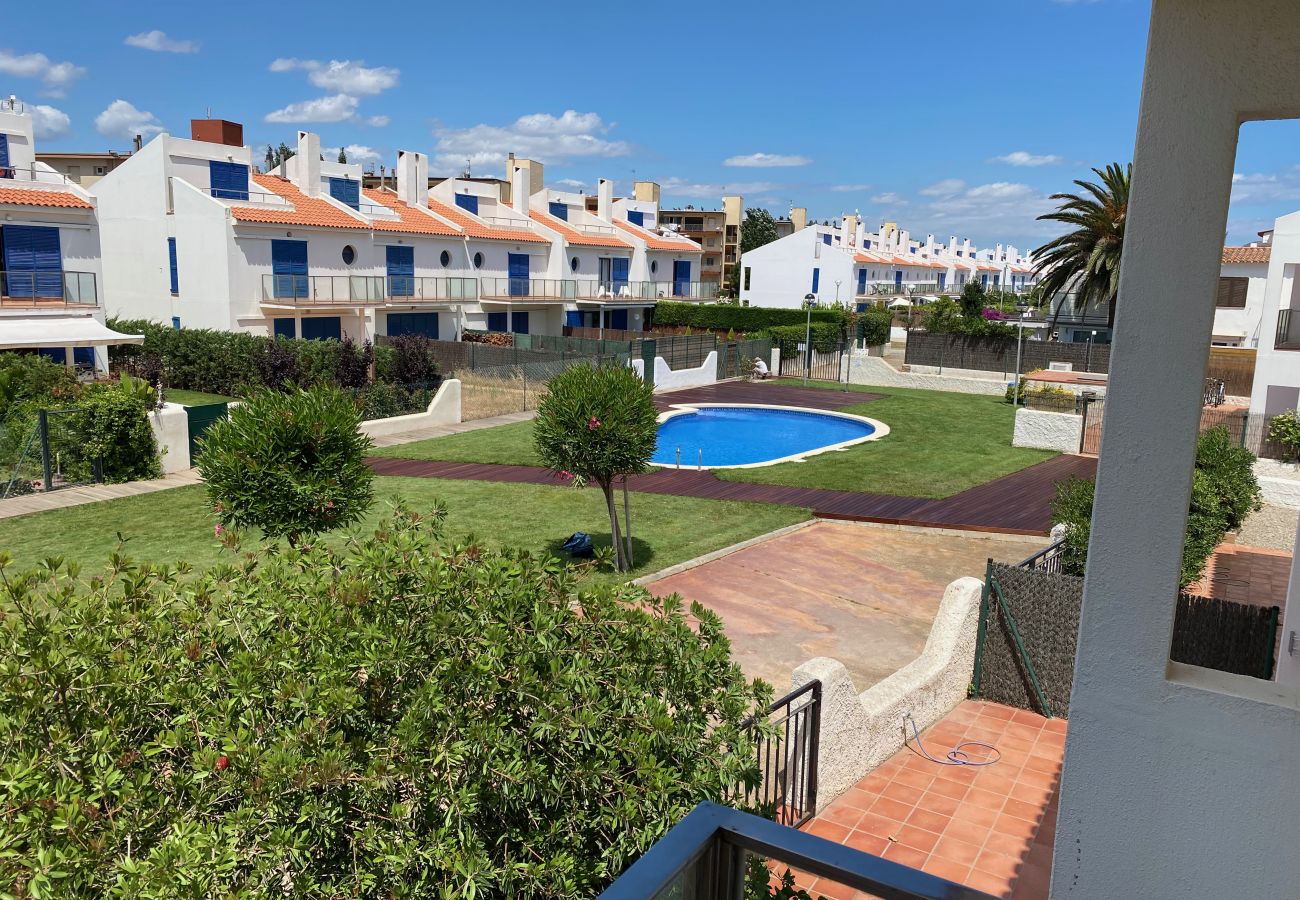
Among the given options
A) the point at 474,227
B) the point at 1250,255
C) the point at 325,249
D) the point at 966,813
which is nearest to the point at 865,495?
the point at 966,813

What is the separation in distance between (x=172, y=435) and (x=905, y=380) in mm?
30899

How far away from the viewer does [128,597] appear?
5.38m

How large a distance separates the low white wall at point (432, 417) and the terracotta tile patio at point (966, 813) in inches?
755

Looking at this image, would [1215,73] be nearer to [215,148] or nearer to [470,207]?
[215,148]

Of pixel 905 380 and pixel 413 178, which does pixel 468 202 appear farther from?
pixel 905 380

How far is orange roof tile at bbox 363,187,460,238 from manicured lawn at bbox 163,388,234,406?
38.6 ft

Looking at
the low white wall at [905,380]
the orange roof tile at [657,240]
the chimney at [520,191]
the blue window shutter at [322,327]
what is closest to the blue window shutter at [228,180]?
the blue window shutter at [322,327]

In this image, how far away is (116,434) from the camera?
2009 cm

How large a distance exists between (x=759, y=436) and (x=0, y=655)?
95.5 feet

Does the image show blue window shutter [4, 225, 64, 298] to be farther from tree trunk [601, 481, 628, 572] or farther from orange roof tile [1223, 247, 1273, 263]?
orange roof tile [1223, 247, 1273, 263]

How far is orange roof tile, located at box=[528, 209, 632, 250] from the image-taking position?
52.8 metres

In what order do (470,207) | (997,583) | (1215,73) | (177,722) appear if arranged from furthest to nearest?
(470,207) < (997,583) < (177,722) < (1215,73)

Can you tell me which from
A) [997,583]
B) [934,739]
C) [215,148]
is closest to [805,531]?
[997,583]

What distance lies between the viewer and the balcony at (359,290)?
37.0 m
